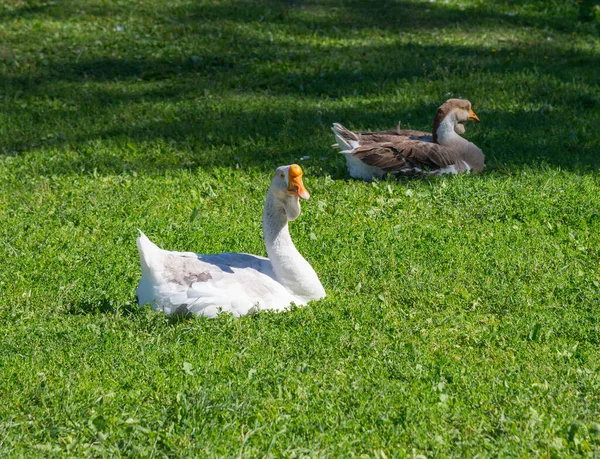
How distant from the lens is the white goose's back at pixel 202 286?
6.09 meters

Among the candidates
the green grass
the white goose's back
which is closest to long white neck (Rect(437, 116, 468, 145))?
the green grass

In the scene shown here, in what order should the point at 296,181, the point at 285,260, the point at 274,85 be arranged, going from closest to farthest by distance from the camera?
the point at 296,181, the point at 285,260, the point at 274,85

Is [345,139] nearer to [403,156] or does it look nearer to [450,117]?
[403,156]

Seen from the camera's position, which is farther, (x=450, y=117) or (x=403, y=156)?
(x=450, y=117)

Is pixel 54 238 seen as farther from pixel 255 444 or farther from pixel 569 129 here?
pixel 569 129

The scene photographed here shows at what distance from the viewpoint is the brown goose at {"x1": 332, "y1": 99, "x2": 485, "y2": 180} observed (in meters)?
9.37

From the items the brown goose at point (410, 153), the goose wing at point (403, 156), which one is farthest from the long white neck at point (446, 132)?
the goose wing at point (403, 156)

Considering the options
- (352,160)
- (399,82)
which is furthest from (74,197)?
(399,82)

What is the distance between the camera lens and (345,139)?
9.50 metres

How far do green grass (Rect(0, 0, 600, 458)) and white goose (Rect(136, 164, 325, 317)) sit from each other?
133 millimetres

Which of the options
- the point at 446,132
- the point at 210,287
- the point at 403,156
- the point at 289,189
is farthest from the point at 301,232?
the point at 446,132

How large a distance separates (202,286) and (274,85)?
749 cm

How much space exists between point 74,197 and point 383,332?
14.2 feet

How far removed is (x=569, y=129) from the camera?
430 inches
